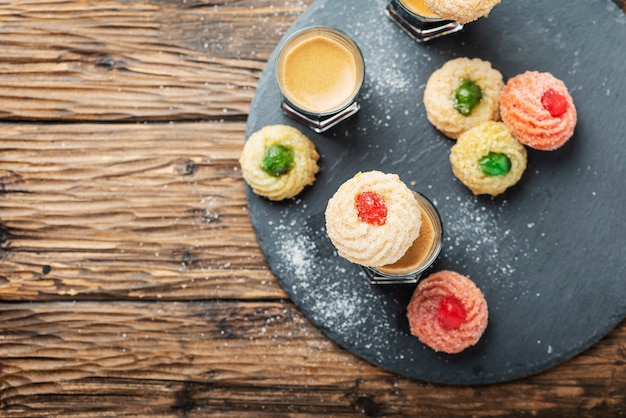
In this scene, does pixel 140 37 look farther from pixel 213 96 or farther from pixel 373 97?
pixel 373 97

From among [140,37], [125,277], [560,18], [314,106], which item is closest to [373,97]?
[314,106]

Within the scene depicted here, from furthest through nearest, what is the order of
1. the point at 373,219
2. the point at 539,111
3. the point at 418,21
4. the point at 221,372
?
the point at 221,372 → the point at 418,21 → the point at 539,111 → the point at 373,219

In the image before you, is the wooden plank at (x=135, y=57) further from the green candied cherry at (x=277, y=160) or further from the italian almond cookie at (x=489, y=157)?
the italian almond cookie at (x=489, y=157)

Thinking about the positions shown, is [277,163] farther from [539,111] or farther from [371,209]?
[539,111]

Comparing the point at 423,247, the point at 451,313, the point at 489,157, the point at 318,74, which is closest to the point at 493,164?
the point at 489,157

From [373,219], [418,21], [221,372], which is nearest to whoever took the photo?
[373,219]

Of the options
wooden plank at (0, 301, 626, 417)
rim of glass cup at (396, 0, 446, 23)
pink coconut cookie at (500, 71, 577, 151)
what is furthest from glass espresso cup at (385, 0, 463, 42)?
wooden plank at (0, 301, 626, 417)

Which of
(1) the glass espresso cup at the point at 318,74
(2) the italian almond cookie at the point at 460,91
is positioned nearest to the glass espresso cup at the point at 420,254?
(2) the italian almond cookie at the point at 460,91

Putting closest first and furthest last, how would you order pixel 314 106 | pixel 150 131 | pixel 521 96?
1. pixel 521 96
2. pixel 314 106
3. pixel 150 131
